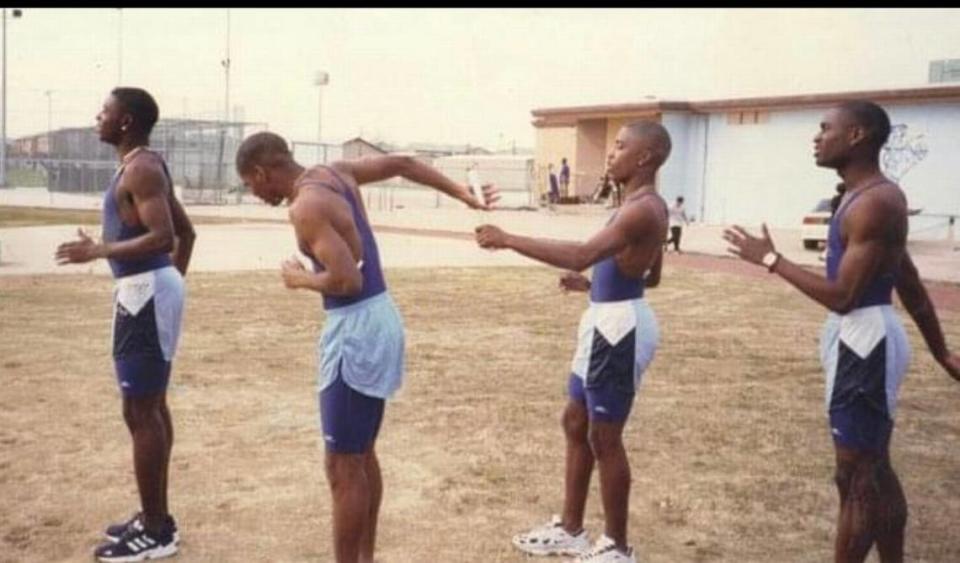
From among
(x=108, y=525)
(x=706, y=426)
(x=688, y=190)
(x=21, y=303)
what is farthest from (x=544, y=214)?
(x=108, y=525)

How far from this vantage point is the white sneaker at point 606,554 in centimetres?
431

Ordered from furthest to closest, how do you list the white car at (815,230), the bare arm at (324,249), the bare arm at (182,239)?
the white car at (815,230), the bare arm at (182,239), the bare arm at (324,249)

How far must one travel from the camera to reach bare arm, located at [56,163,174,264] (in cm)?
422

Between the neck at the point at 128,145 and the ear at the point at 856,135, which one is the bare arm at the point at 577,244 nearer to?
the ear at the point at 856,135

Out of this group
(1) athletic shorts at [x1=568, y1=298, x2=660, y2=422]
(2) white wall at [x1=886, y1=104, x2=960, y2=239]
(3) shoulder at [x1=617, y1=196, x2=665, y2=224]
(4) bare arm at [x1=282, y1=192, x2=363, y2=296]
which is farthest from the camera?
(2) white wall at [x1=886, y1=104, x2=960, y2=239]

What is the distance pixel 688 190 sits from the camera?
121ft

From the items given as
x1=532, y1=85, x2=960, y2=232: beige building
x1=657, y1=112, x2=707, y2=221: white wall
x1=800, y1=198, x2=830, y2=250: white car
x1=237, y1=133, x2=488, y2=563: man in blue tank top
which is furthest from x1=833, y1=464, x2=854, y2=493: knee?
x1=657, y1=112, x2=707, y2=221: white wall

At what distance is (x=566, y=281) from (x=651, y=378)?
4.00 metres

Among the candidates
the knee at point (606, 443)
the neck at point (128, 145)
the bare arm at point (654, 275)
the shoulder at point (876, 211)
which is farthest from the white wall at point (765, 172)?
the neck at point (128, 145)

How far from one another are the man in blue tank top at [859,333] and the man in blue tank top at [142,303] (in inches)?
98.0

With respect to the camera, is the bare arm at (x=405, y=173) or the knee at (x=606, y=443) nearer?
the bare arm at (x=405, y=173)

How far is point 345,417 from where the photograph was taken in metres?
3.70

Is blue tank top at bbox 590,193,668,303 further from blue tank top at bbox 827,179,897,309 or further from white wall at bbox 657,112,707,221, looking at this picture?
white wall at bbox 657,112,707,221

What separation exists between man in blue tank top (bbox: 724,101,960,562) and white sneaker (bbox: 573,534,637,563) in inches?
36.8
